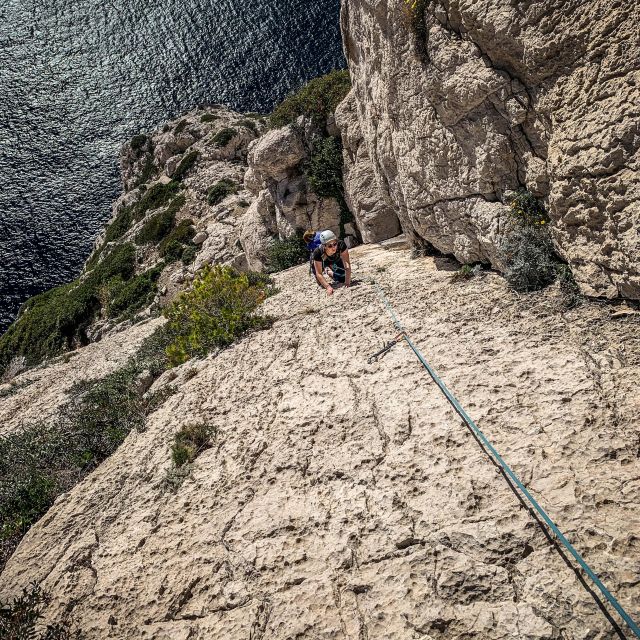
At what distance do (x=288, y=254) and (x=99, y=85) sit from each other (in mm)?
76176

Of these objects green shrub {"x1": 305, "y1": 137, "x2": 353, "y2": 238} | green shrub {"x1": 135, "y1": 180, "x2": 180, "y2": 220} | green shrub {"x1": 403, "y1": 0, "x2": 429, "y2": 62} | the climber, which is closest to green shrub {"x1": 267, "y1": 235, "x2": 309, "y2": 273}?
green shrub {"x1": 305, "y1": 137, "x2": 353, "y2": 238}

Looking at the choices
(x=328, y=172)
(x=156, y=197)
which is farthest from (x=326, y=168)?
(x=156, y=197)

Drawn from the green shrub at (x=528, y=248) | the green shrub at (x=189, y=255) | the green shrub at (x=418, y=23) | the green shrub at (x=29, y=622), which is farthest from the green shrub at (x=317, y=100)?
the green shrub at (x=29, y=622)

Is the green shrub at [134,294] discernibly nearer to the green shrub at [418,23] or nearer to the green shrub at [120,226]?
the green shrub at [120,226]

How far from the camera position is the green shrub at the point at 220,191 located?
3366 cm

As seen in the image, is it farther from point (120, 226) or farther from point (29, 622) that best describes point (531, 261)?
point (120, 226)

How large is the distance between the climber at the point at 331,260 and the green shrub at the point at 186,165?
113 ft

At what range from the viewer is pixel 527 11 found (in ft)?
19.1

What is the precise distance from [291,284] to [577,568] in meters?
11.2

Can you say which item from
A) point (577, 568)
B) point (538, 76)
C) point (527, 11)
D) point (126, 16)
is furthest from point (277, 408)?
point (126, 16)

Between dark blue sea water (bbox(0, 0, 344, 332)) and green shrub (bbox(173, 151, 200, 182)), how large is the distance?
23611 millimetres

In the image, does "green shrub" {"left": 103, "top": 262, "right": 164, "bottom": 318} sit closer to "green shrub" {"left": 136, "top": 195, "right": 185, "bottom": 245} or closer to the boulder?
"green shrub" {"left": 136, "top": 195, "right": 185, "bottom": 245}

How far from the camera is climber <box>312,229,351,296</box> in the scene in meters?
10.0

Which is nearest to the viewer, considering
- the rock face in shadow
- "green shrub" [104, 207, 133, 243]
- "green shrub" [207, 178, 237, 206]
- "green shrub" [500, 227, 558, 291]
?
the rock face in shadow
